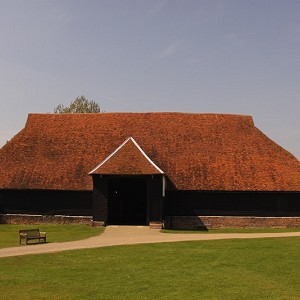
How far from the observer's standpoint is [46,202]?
34.7 metres

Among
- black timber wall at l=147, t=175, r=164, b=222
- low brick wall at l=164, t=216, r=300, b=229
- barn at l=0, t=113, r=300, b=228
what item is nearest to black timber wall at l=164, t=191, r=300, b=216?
barn at l=0, t=113, r=300, b=228

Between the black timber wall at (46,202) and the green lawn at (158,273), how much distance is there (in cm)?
1336

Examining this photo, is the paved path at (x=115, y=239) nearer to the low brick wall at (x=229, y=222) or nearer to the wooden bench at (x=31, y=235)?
the wooden bench at (x=31, y=235)

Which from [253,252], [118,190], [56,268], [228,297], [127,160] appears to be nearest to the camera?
[228,297]

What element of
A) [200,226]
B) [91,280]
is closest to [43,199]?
[200,226]

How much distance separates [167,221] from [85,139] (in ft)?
32.9

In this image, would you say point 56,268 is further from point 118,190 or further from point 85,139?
point 85,139

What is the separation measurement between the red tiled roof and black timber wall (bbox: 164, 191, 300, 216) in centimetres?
94

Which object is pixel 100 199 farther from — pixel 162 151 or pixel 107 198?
pixel 162 151

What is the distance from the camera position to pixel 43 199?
1366 inches

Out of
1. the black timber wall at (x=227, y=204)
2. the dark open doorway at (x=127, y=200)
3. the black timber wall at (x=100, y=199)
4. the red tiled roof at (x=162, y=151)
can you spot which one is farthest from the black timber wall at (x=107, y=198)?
the dark open doorway at (x=127, y=200)

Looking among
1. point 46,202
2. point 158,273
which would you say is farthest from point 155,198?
point 158,273

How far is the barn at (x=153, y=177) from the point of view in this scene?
33.0 m

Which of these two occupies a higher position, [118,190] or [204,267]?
[118,190]
